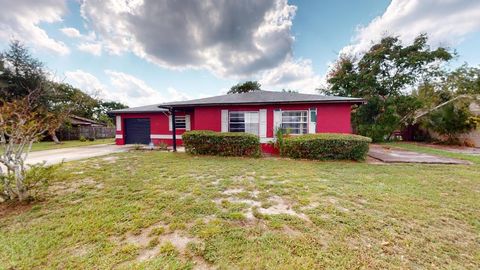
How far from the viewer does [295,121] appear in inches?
355

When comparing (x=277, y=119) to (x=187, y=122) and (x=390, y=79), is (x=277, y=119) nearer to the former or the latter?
(x=187, y=122)

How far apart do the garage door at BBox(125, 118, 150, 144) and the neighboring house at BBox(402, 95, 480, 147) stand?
2133cm

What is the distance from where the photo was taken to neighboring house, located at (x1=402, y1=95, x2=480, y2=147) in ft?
40.6

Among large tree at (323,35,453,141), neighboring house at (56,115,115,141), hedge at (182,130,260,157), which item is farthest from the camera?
neighboring house at (56,115,115,141)

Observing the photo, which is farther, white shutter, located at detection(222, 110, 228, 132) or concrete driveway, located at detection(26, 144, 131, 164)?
white shutter, located at detection(222, 110, 228, 132)

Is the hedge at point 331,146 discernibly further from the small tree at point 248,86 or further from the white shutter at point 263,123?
the small tree at point 248,86

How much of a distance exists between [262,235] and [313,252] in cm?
61

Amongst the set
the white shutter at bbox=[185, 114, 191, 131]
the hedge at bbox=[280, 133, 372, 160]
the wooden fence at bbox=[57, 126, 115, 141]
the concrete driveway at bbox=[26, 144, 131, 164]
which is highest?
the white shutter at bbox=[185, 114, 191, 131]

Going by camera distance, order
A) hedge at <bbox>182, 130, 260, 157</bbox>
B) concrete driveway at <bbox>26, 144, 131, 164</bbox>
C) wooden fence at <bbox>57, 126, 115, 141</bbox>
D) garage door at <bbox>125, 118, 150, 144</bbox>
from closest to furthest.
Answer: concrete driveway at <bbox>26, 144, 131, 164</bbox>
hedge at <bbox>182, 130, 260, 157</bbox>
garage door at <bbox>125, 118, 150, 144</bbox>
wooden fence at <bbox>57, 126, 115, 141</bbox>

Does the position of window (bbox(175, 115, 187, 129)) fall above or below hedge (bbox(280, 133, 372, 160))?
above

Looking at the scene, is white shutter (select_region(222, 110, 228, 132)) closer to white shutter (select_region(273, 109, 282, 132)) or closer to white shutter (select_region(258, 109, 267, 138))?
white shutter (select_region(258, 109, 267, 138))

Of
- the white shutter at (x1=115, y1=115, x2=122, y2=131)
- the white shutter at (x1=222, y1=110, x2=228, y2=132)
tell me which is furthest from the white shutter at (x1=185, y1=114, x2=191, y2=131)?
the white shutter at (x1=115, y1=115, x2=122, y2=131)

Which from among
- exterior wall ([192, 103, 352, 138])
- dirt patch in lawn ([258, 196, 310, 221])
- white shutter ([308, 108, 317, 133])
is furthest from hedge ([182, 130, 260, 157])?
dirt patch in lawn ([258, 196, 310, 221])

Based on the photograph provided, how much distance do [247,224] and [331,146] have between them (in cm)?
569
